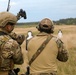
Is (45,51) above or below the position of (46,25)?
below

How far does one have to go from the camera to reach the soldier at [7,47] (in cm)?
557

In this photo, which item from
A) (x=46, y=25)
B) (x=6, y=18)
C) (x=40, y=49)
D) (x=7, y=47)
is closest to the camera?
(x=7, y=47)

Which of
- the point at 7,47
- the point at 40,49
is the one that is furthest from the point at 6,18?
the point at 40,49

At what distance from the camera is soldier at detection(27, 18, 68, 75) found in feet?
21.8

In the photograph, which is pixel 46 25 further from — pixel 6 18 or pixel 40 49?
pixel 6 18

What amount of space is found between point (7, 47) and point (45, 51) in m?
1.24

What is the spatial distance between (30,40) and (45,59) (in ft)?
1.51

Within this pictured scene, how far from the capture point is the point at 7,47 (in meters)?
5.56

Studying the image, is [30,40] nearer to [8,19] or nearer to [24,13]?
[24,13]

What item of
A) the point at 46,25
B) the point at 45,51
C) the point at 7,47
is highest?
the point at 46,25

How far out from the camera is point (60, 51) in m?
6.73

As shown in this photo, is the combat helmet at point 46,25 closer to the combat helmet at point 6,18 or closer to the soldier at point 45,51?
the soldier at point 45,51

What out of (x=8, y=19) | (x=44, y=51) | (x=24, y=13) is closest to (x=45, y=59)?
(x=44, y=51)

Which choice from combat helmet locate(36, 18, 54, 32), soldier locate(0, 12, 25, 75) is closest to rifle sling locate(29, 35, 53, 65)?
combat helmet locate(36, 18, 54, 32)
